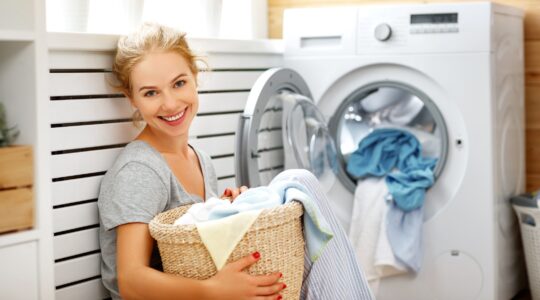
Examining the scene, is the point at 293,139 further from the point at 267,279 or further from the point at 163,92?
the point at 267,279

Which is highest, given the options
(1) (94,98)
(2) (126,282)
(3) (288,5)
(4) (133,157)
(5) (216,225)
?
(3) (288,5)

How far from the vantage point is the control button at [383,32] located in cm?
275

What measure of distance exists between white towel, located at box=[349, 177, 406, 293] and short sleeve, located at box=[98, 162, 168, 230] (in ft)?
3.02

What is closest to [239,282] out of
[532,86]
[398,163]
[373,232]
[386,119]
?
[373,232]

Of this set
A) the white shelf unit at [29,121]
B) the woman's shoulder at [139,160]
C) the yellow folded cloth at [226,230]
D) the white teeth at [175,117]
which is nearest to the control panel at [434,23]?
the white teeth at [175,117]

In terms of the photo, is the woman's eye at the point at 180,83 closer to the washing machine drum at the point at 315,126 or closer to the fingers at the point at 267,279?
the washing machine drum at the point at 315,126

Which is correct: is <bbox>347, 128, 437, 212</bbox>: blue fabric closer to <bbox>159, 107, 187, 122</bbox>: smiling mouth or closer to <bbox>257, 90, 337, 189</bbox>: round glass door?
<bbox>257, 90, 337, 189</bbox>: round glass door

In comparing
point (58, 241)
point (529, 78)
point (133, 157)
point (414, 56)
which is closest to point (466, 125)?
point (414, 56)

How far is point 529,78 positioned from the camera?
3033 mm

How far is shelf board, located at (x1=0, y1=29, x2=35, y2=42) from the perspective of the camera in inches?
67.3

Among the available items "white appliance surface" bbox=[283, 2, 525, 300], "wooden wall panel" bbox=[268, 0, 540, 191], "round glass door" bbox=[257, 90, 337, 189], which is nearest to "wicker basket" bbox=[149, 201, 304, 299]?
"round glass door" bbox=[257, 90, 337, 189]

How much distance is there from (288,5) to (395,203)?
104cm

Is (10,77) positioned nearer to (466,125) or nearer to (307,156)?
(307,156)

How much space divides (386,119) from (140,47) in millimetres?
1119
